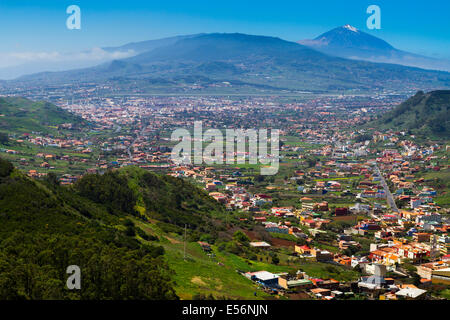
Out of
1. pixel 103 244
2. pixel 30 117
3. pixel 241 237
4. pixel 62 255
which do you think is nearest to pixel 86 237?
pixel 103 244

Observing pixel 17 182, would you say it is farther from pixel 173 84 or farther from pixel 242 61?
pixel 242 61

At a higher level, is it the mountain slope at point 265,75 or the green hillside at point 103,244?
the mountain slope at point 265,75

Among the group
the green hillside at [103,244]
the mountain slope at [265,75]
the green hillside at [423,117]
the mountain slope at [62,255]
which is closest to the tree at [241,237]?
the green hillside at [103,244]

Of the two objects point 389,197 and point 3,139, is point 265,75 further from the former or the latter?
point 389,197

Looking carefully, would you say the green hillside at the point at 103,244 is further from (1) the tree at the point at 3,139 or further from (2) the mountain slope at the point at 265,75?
(2) the mountain slope at the point at 265,75

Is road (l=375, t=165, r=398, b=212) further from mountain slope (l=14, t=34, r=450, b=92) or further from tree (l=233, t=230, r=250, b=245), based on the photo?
mountain slope (l=14, t=34, r=450, b=92)

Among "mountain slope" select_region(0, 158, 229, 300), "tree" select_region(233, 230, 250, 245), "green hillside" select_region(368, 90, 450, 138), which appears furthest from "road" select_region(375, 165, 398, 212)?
"green hillside" select_region(368, 90, 450, 138)
